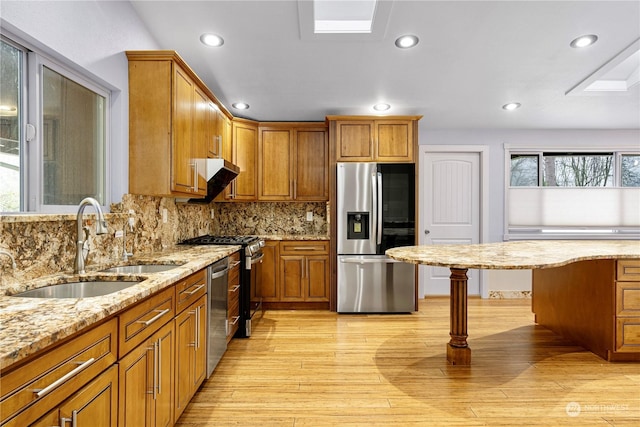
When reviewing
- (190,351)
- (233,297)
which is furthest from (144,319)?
(233,297)

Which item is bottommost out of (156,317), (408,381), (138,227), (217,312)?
(408,381)

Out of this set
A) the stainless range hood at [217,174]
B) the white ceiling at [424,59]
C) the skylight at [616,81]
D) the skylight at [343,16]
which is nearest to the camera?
the white ceiling at [424,59]

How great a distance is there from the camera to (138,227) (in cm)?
272

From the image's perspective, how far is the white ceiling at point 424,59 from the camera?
2721 mm

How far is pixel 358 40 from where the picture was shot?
3043 mm

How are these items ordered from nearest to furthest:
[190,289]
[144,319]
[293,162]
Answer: [144,319] → [190,289] → [293,162]

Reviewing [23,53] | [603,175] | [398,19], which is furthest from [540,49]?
[23,53]

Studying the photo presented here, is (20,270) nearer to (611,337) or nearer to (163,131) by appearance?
(163,131)

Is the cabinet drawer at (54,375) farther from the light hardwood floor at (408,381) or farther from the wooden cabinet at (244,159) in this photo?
the wooden cabinet at (244,159)

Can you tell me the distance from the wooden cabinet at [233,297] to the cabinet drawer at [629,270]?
3.16 metres

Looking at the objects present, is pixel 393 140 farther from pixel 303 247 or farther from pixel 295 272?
pixel 295 272

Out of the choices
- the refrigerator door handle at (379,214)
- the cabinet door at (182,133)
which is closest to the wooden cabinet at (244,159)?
the cabinet door at (182,133)

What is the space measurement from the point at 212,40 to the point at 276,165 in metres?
1.80

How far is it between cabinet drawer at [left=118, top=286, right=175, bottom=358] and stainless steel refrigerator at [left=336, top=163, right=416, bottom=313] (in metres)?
2.66
